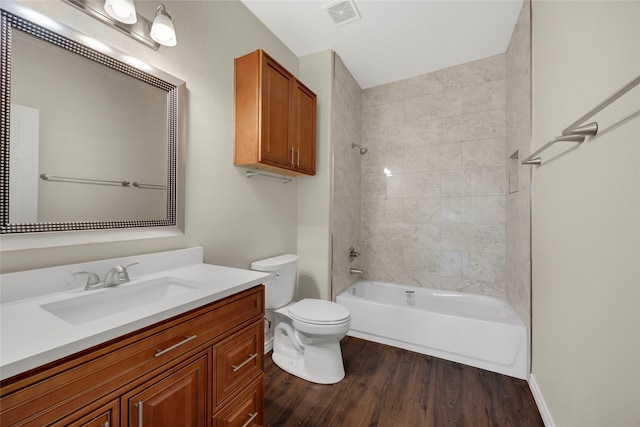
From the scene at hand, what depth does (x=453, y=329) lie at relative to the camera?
6.54ft

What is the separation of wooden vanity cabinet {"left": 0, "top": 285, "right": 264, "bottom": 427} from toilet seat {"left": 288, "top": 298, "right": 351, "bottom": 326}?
0.50 meters

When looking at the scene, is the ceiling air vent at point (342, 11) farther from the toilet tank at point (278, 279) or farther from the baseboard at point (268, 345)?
the baseboard at point (268, 345)

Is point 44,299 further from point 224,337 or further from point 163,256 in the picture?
Result: point 224,337

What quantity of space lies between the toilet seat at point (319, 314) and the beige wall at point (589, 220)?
Result: 3.60 feet

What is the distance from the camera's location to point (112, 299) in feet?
3.32

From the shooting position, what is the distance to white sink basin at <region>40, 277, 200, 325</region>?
896mm

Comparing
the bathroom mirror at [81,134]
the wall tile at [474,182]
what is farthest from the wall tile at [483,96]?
the bathroom mirror at [81,134]

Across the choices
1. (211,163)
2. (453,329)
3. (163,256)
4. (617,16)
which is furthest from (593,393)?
(211,163)

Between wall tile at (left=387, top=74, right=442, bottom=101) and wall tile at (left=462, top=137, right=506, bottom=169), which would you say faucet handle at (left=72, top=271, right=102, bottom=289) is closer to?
wall tile at (left=462, top=137, right=506, bottom=169)

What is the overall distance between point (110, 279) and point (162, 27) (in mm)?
1147

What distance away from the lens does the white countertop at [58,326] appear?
544mm

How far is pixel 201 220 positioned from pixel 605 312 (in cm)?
181

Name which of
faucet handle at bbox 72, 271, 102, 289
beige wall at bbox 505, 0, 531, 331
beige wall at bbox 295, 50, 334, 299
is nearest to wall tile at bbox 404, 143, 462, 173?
beige wall at bbox 505, 0, 531, 331

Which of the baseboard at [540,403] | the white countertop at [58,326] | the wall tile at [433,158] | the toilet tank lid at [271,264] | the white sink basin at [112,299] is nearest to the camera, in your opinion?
the white countertop at [58,326]
